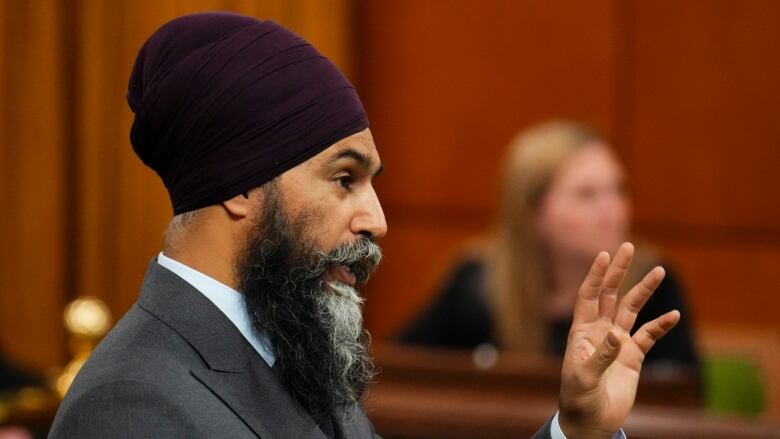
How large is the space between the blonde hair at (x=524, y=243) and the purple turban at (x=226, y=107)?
2666mm

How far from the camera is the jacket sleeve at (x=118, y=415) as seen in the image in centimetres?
165

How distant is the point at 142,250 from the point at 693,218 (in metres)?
2.64

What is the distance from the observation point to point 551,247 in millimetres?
4555

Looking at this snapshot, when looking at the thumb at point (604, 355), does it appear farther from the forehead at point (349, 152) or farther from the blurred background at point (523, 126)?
the blurred background at point (523, 126)

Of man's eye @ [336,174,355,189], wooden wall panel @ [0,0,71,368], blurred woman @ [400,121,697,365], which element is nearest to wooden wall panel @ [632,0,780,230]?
blurred woman @ [400,121,697,365]

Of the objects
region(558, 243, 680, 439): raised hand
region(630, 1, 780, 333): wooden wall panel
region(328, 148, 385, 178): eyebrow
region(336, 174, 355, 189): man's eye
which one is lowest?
region(630, 1, 780, 333): wooden wall panel

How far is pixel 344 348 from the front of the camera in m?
1.98

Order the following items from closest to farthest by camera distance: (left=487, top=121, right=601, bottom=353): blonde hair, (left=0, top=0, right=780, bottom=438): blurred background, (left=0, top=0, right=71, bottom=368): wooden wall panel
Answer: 1. (left=487, top=121, right=601, bottom=353): blonde hair
2. (left=0, top=0, right=71, bottom=368): wooden wall panel
3. (left=0, top=0, right=780, bottom=438): blurred background

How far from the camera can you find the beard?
190 cm

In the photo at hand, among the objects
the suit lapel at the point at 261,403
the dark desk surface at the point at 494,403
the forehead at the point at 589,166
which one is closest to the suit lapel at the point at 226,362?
the suit lapel at the point at 261,403

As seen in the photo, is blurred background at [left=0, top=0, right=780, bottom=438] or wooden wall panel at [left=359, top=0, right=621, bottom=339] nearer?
blurred background at [left=0, top=0, right=780, bottom=438]

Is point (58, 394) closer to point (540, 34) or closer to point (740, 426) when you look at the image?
point (740, 426)

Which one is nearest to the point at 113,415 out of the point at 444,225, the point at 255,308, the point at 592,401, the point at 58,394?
the point at 255,308

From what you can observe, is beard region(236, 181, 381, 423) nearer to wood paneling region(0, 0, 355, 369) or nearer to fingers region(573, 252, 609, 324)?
fingers region(573, 252, 609, 324)
